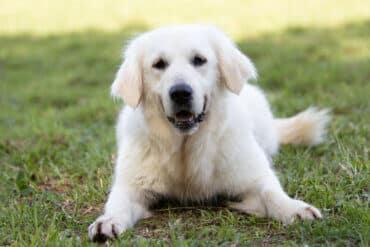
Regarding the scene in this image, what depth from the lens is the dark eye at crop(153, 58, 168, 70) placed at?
3.63 meters

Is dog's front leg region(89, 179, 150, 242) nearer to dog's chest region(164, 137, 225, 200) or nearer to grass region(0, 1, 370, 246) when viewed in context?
grass region(0, 1, 370, 246)

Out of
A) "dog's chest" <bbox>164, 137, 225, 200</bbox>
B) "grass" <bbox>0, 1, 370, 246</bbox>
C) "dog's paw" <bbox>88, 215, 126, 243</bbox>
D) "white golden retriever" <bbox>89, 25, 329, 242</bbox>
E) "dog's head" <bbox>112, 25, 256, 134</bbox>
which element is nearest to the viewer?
"dog's paw" <bbox>88, 215, 126, 243</bbox>

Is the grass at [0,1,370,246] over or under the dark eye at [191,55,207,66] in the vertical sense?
under

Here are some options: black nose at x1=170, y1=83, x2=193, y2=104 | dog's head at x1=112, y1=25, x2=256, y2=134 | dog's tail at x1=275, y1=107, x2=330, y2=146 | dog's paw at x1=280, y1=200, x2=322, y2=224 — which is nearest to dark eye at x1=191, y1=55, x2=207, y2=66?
dog's head at x1=112, y1=25, x2=256, y2=134

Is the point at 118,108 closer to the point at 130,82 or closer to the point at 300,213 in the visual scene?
the point at 130,82

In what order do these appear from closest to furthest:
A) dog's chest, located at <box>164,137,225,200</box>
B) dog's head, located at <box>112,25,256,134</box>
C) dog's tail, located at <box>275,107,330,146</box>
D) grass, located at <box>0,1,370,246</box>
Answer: grass, located at <box>0,1,370,246</box> → dog's head, located at <box>112,25,256,134</box> → dog's chest, located at <box>164,137,225,200</box> → dog's tail, located at <box>275,107,330,146</box>

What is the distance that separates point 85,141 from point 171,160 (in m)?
1.79

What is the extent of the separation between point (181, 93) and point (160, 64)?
338 mm

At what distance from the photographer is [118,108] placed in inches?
255

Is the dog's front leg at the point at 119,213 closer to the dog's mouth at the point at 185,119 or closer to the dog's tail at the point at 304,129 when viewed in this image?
the dog's mouth at the point at 185,119

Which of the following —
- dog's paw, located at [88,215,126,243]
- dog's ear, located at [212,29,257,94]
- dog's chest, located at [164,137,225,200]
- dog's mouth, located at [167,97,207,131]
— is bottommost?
dog's paw, located at [88,215,126,243]

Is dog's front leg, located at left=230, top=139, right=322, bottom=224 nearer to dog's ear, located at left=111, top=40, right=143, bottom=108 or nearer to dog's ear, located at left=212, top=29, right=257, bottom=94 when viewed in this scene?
dog's ear, located at left=212, top=29, right=257, bottom=94

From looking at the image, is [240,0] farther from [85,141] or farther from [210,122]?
[210,122]

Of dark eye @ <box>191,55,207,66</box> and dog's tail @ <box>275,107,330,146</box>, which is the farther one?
dog's tail @ <box>275,107,330,146</box>
